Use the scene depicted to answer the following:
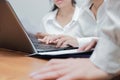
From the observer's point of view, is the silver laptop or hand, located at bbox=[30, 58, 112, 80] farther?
the silver laptop

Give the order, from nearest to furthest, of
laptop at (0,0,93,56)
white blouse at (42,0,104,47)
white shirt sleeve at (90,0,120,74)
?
1. white shirt sleeve at (90,0,120,74)
2. laptop at (0,0,93,56)
3. white blouse at (42,0,104,47)

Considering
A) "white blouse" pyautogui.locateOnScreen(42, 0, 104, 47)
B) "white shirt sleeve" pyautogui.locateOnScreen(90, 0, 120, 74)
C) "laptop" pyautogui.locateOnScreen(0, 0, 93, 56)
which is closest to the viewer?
"white shirt sleeve" pyautogui.locateOnScreen(90, 0, 120, 74)

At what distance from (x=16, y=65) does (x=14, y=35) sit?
0.14m

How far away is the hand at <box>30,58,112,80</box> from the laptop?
0.13 meters

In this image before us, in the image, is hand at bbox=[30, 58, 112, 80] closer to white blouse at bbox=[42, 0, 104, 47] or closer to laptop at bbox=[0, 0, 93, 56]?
laptop at bbox=[0, 0, 93, 56]

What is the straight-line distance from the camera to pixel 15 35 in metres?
0.68

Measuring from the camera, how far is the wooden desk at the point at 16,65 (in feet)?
1.62

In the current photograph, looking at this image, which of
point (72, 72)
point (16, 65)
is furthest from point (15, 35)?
point (72, 72)

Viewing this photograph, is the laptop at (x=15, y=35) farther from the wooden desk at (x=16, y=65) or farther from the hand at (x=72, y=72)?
the hand at (x=72, y=72)

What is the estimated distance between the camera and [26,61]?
0.61 metres

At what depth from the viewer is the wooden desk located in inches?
19.4

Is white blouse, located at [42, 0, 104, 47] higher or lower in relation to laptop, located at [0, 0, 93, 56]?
lower

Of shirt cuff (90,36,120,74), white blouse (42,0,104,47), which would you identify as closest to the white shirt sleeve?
shirt cuff (90,36,120,74)

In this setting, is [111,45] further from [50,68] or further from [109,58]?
[50,68]
